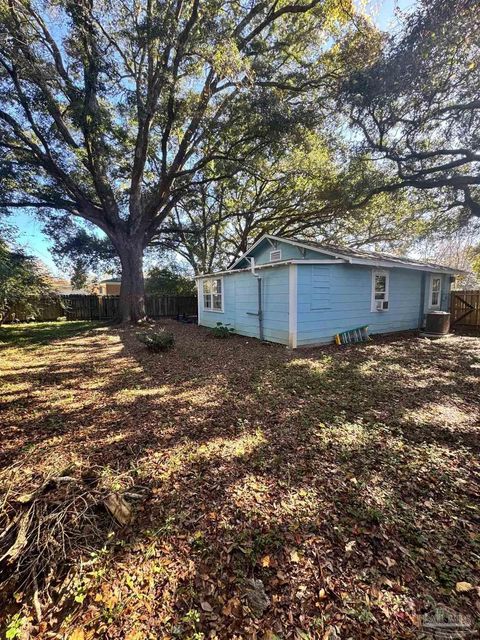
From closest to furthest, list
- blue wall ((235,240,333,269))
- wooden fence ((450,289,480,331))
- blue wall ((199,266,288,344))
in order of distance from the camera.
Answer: blue wall ((199,266,288,344)) → blue wall ((235,240,333,269)) → wooden fence ((450,289,480,331))

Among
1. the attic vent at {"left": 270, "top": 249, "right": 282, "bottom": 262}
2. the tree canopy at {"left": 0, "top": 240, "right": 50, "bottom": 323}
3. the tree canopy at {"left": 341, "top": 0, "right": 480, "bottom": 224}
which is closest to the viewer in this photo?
the tree canopy at {"left": 341, "top": 0, "right": 480, "bottom": 224}

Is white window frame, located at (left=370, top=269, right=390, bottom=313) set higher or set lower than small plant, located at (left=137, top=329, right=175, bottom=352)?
higher

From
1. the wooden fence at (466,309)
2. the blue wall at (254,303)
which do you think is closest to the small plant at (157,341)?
the blue wall at (254,303)

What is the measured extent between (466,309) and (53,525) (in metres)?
15.6

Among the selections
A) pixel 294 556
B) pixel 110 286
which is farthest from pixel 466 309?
pixel 110 286

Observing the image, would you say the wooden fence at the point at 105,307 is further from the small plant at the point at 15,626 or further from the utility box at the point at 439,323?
the small plant at the point at 15,626

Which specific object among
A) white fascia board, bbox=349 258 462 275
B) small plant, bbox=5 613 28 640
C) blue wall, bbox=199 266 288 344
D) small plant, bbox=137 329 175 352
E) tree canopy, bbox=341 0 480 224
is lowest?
small plant, bbox=5 613 28 640

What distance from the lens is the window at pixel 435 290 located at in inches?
460

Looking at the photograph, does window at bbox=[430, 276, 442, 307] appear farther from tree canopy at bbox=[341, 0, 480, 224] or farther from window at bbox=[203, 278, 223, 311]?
window at bbox=[203, 278, 223, 311]

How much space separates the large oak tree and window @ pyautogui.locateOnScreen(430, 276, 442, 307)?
26.9ft

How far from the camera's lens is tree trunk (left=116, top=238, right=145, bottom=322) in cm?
1236

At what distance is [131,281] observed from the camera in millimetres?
12531

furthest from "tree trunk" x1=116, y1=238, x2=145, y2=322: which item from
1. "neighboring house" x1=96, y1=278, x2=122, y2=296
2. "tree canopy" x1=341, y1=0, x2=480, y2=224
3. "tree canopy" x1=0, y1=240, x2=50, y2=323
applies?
"neighboring house" x1=96, y1=278, x2=122, y2=296

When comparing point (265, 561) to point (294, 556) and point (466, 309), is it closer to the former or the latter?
point (294, 556)
